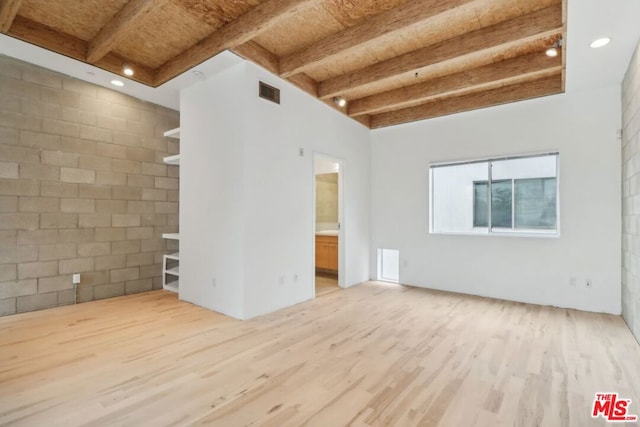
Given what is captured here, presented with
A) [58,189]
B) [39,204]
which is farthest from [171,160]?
[39,204]

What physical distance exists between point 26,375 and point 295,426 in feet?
7.14

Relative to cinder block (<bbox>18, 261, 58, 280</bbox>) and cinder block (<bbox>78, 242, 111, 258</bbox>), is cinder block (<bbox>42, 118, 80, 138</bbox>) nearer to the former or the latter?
cinder block (<bbox>78, 242, 111, 258</bbox>)

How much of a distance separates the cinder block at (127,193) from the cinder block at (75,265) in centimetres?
98

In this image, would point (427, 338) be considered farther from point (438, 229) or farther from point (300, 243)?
point (438, 229)

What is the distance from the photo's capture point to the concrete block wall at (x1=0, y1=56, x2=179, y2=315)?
3.63 meters

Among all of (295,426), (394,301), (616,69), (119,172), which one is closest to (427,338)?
(394,301)

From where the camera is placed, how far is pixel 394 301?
4395mm

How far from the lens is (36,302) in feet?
12.4

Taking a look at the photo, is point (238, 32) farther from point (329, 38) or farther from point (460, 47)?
point (460, 47)

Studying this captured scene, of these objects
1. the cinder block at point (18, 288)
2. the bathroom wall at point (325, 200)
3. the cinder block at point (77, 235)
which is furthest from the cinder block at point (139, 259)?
the bathroom wall at point (325, 200)

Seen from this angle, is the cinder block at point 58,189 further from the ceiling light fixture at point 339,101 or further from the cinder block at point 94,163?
the ceiling light fixture at point 339,101

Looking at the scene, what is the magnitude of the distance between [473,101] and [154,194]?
5.30 metres

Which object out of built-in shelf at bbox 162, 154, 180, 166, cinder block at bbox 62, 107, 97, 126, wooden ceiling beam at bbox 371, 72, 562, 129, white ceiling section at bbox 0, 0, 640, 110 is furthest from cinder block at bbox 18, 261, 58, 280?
wooden ceiling beam at bbox 371, 72, 562, 129

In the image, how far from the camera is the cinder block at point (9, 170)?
3.55 metres
